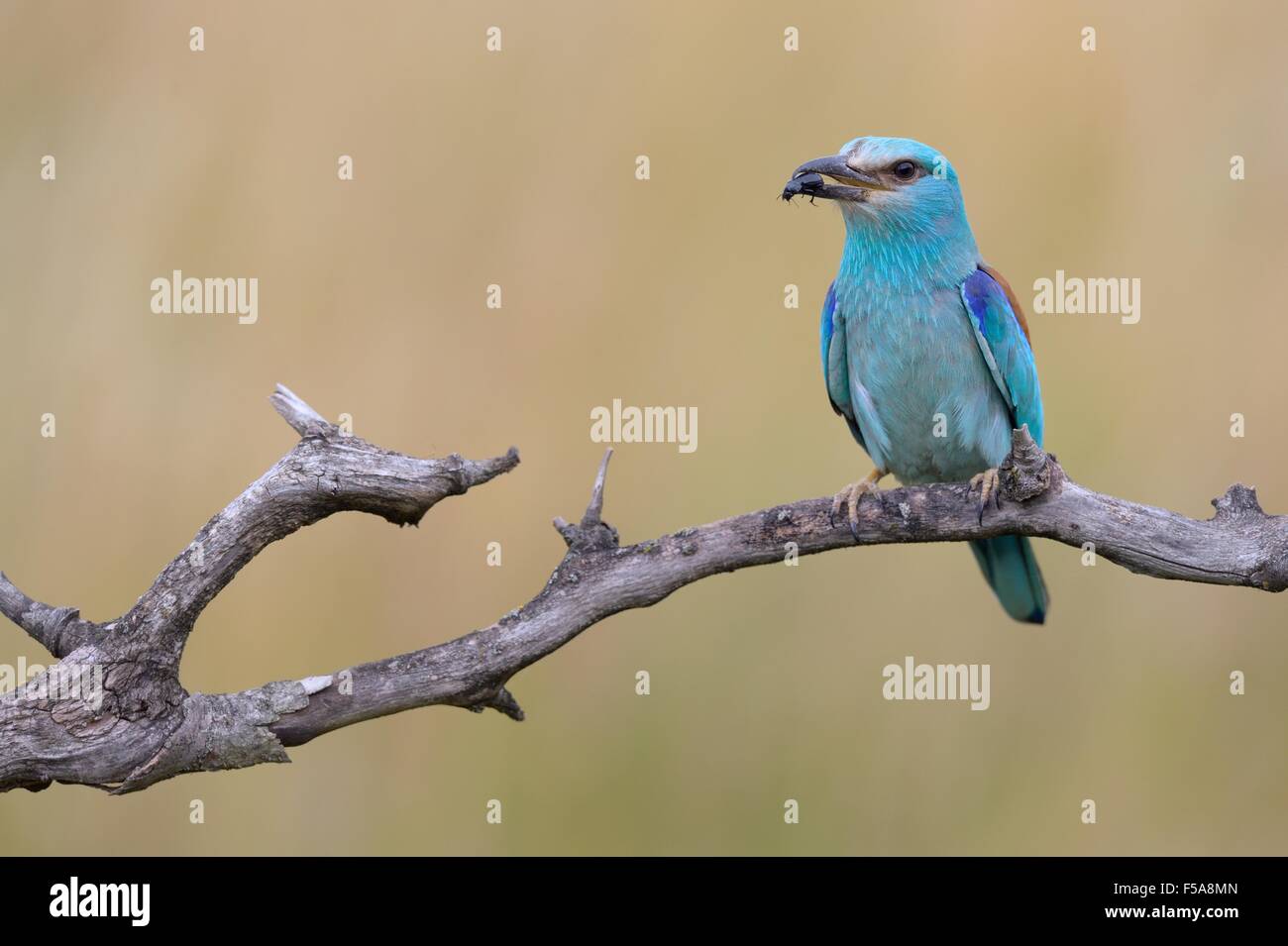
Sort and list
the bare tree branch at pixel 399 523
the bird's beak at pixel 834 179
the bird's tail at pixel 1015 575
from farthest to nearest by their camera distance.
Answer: the bird's tail at pixel 1015 575
the bird's beak at pixel 834 179
the bare tree branch at pixel 399 523

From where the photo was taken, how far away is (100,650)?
2.28 m

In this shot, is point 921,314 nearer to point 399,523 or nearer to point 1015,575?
point 1015,575

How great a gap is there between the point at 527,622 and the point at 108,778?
822 mm

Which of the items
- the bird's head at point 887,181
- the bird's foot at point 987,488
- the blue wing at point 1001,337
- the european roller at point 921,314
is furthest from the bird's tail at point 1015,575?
the bird's head at point 887,181

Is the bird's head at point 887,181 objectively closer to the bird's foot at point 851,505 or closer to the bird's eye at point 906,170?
the bird's eye at point 906,170

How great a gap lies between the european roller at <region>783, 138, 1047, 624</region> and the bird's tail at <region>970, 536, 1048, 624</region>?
0.24 m

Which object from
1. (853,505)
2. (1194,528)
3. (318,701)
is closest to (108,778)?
(318,701)

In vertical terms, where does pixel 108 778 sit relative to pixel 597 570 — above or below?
below

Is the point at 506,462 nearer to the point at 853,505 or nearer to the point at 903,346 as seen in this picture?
the point at 853,505

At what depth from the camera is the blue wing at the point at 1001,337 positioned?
287cm

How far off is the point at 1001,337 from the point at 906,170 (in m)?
0.45

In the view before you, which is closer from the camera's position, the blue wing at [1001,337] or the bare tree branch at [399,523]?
the bare tree branch at [399,523]

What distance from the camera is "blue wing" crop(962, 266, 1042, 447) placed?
287cm

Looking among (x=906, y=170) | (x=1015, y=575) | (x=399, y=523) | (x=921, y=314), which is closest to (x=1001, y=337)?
(x=921, y=314)
